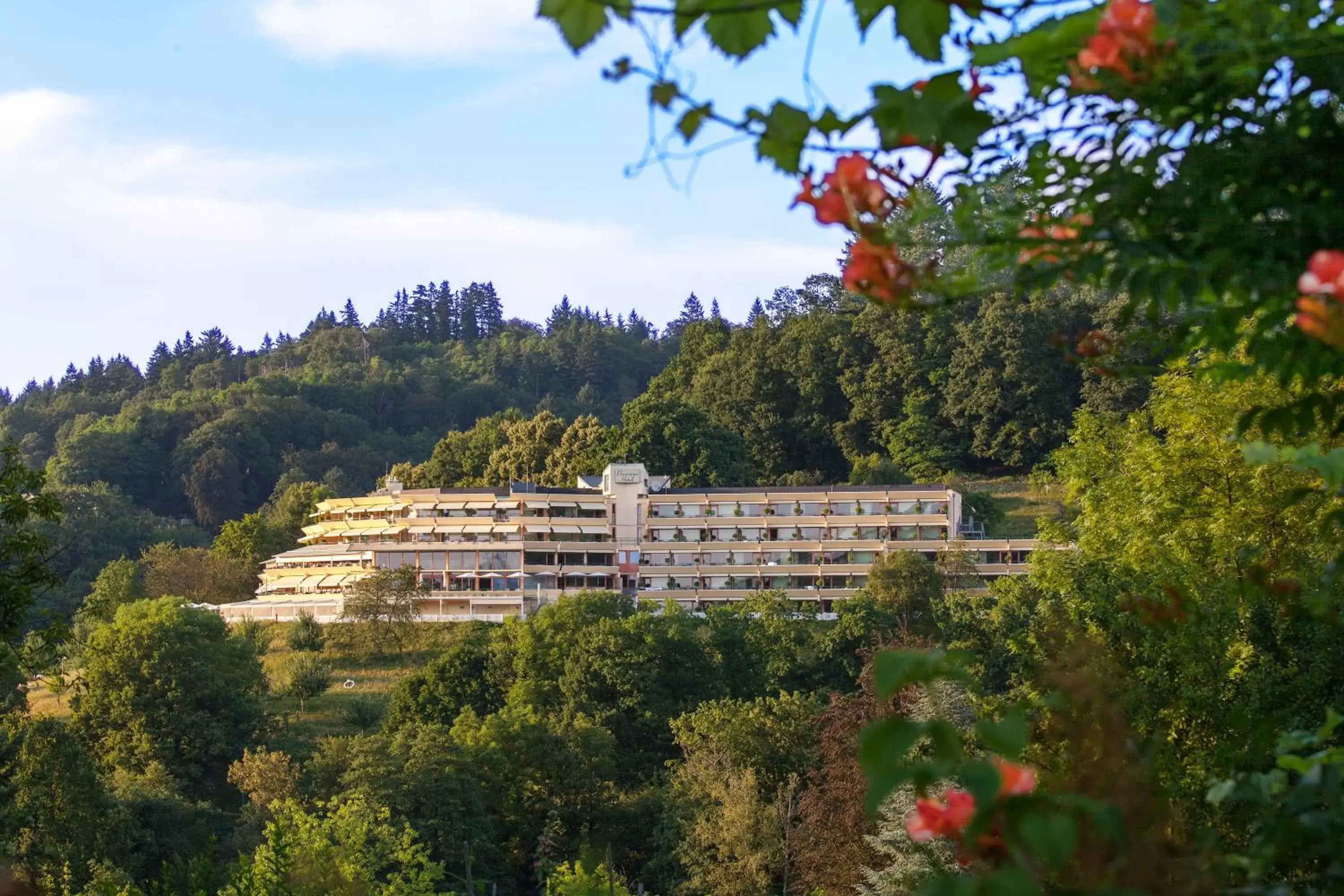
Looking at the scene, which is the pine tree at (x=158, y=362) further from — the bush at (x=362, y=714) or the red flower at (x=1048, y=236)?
the red flower at (x=1048, y=236)

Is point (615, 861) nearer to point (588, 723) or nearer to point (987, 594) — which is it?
point (588, 723)

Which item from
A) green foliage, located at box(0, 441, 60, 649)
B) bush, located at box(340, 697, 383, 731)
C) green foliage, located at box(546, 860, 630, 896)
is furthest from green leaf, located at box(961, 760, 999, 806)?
bush, located at box(340, 697, 383, 731)

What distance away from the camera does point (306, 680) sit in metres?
57.4

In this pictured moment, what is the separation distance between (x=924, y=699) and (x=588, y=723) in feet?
63.6

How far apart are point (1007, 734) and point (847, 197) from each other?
A: 1.33 meters

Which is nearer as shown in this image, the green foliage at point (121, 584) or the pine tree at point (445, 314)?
the green foliage at point (121, 584)

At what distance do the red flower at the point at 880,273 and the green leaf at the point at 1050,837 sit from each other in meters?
1.27

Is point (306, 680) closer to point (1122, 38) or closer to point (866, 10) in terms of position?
point (866, 10)

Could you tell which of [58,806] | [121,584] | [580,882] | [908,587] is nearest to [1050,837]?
[580,882]

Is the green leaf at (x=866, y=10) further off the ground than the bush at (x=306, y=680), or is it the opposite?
the green leaf at (x=866, y=10)

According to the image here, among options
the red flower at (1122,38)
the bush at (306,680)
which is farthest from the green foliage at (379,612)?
the red flower at (1122,38)

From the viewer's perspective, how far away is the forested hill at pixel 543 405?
3440 inches

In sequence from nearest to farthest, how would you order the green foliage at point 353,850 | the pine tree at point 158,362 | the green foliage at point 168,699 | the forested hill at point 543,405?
1. the green foliage at point 353,850
2. the green foliage at point 168,699
3. the forested hill at point 543,405
4. the pine tree at point 158,362

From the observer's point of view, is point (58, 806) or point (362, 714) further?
point (362, 714)
